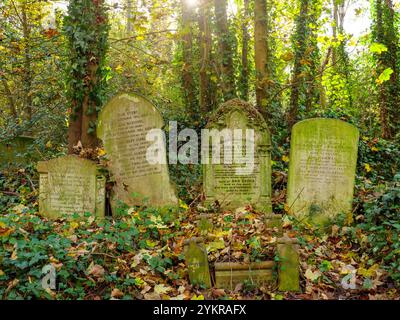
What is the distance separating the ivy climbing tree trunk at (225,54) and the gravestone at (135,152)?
3.53m

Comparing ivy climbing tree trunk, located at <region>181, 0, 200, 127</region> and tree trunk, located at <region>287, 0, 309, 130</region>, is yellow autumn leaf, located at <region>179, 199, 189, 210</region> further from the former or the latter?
tree trunk, located at <region>287, 0, 309, 130</region>

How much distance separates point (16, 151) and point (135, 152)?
4.30 m

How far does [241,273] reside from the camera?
184 inches

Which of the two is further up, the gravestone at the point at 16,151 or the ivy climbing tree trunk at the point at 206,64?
the ivy climbing tree trunk at the point at 206,64

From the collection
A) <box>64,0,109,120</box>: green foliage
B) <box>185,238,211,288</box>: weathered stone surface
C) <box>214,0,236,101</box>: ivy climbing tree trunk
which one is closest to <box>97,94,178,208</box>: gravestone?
<box>64,0,109,120</box>: green foliage

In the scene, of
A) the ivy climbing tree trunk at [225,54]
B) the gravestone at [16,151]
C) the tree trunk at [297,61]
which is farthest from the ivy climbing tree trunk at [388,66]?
the gravestone at [16,151]

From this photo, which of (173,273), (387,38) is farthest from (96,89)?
(387,38)

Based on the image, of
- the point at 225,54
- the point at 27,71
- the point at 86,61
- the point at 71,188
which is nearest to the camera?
the point at 71,188

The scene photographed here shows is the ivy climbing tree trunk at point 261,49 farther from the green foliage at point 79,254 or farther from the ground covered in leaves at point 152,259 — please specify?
the green foliage at point 79,254

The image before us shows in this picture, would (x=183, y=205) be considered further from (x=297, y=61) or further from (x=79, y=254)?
(x=297, y=61)

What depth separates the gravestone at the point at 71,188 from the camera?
22.6ft

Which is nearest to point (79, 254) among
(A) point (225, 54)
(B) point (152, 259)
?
(B) point (152, 259)

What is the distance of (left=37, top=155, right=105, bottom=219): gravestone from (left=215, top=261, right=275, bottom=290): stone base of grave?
2960 millimetres

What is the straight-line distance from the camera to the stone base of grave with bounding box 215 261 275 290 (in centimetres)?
466
